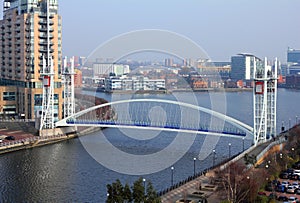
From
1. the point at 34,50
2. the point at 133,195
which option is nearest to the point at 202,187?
the point at 133,195

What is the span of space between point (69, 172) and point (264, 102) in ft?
12.4

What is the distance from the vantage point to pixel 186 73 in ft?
103

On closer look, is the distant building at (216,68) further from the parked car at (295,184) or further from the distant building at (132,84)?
the parked car at (295,184)

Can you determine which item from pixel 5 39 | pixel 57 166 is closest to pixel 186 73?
pixel 5 39

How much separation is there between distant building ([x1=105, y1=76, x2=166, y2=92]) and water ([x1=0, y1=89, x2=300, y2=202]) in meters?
18.9

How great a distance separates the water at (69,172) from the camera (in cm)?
661

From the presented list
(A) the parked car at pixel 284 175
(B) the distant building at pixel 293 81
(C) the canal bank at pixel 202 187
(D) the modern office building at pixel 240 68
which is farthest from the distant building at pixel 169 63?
(A) the parked car at pixel 284 175

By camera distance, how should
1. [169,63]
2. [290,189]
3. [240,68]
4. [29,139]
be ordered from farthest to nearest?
[240,68]
[169,63]
[29,139]
[290,189]

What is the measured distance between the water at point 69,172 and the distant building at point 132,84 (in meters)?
18.9

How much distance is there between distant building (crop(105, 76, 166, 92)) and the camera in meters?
29.7

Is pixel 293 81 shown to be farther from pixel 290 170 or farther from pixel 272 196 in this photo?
pixel 272 196

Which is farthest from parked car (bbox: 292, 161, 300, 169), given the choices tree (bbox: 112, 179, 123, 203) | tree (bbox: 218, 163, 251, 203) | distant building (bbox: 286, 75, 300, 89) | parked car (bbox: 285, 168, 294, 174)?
distant building (bbox: 286, 75, 300, 89)

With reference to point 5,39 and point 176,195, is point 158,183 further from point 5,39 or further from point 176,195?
point 5,39

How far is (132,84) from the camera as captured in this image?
30.3 m
